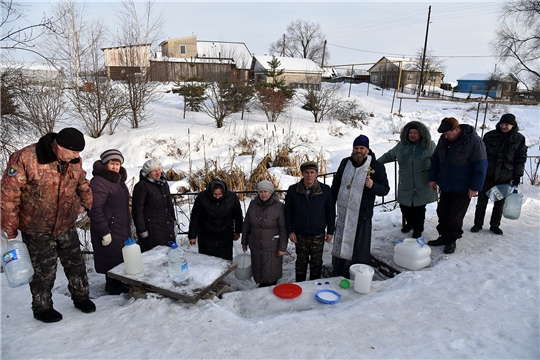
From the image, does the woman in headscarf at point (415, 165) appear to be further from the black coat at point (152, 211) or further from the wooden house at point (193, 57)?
the wooden house at point (193, 57)

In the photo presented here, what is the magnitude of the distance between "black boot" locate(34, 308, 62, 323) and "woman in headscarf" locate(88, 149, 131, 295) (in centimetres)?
69

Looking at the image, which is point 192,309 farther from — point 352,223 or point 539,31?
point 539,31

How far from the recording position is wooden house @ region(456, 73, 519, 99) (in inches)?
1348

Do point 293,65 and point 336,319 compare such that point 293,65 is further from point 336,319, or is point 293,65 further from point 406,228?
point 336,319

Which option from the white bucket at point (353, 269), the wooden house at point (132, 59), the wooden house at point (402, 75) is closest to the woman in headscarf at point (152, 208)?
the white bucket at point (353, 269)

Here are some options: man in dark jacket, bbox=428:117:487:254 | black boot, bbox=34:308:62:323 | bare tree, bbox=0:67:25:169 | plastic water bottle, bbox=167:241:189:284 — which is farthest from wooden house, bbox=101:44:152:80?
man in dark jacket, bbox=428:117:487:254

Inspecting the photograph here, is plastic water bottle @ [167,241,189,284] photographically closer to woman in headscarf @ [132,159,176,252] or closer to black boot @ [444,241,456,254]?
woman in headscarf @ [132,159,176,252]

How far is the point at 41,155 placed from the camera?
2420 millimetres

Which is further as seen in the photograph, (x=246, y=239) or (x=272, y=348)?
(x=246, y=239)

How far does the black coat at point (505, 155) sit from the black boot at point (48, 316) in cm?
509

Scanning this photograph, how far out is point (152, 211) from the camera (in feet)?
11.8

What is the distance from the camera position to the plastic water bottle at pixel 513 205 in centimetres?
425

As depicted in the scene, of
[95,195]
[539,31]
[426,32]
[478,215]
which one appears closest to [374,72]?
[426,32]

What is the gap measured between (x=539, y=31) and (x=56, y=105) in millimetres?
29726
